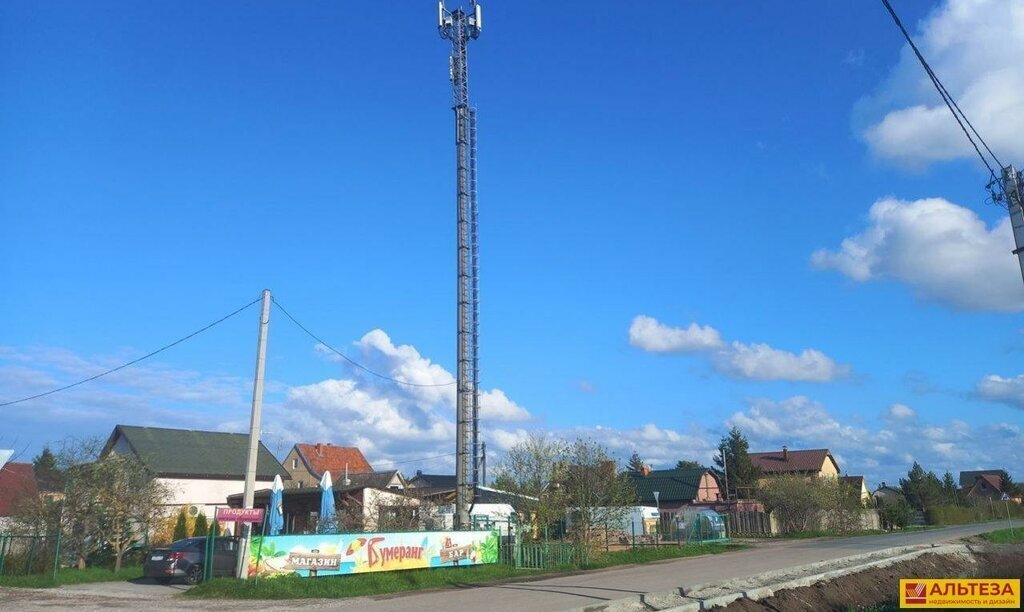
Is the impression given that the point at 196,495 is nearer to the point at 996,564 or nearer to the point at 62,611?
the point at 62,611

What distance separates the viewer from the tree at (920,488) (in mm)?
88250

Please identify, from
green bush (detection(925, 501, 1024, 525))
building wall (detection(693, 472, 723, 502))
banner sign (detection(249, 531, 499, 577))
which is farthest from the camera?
green bush (detection(925, 501, 1024, 525))

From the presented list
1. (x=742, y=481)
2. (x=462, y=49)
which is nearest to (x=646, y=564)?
(x=462, y=49)

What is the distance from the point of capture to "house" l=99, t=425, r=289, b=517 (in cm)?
4334

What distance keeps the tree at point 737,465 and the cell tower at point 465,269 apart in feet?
133

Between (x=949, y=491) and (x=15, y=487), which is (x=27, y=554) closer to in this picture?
(x=15, y=487)

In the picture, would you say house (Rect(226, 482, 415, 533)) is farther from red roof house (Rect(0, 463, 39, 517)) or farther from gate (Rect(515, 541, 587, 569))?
red roof house (Rect(0, 463, 39, 517))

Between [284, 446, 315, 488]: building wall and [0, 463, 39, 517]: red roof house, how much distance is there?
22.4 m

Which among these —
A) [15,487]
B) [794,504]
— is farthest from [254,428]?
[794,504]

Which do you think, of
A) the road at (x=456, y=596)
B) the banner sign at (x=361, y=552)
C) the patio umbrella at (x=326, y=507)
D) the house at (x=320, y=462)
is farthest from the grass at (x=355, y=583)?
the house at (x=320, y=462)

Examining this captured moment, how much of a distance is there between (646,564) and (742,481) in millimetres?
46617

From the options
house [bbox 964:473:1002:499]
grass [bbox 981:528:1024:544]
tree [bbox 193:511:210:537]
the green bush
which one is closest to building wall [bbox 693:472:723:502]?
the green bush

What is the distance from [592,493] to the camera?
101ft

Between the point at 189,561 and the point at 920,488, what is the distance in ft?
297
